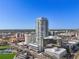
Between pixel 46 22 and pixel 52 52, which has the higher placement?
pixel 46 22

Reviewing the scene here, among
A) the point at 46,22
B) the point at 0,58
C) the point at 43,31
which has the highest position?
the point at 46,22

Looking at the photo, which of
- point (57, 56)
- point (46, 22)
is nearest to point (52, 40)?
point (46, 22)

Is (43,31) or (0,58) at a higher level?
(43,31)

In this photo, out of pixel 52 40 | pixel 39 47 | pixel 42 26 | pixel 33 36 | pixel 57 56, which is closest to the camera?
pixel 57 56

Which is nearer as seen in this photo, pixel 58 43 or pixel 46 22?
pixel 58 43

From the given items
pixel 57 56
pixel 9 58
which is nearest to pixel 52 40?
pixel 57 56

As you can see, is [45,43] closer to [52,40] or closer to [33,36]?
[52,40]

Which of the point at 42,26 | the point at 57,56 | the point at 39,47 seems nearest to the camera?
the point at 57,56

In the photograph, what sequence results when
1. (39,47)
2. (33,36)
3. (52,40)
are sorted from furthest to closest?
(33,36) → (52,40) → (39,47)

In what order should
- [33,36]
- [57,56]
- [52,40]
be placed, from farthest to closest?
1. [33,36]
2. [52,40]
3. [57,56]

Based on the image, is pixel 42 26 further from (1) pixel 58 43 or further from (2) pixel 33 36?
(1) pixel 58 43
